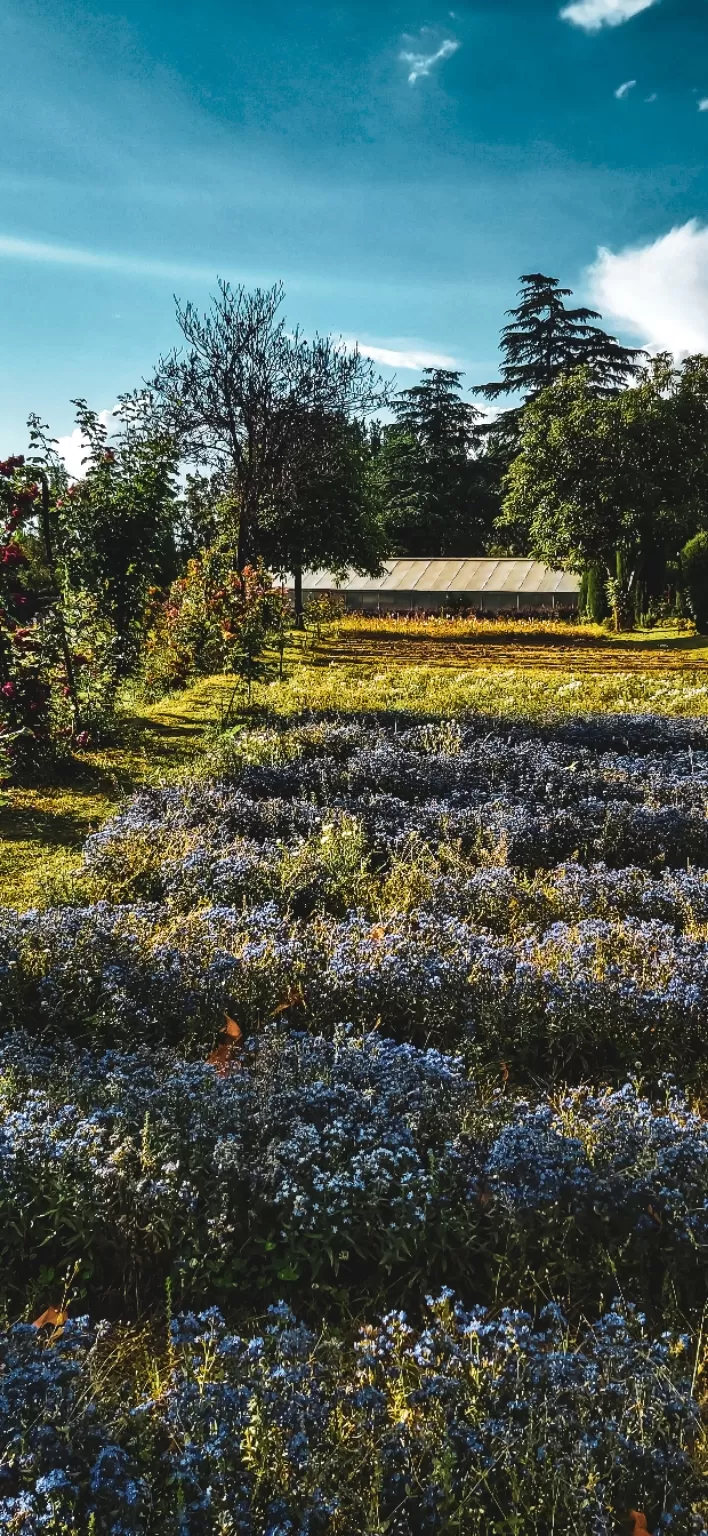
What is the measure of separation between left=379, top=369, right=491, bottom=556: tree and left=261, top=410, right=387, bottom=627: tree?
17.0 meters

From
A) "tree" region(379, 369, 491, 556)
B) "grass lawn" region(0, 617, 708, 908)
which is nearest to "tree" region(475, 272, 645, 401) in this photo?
"tree" region(379, 369, 491, 556)

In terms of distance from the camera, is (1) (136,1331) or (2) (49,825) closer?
(1) (136,1331)

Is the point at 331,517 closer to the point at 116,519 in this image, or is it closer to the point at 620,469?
the point at 620,469

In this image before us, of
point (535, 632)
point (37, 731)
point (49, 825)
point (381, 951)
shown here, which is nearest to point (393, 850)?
point (381, 951)

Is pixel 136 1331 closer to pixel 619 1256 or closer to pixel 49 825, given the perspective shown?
pixel 619 1256

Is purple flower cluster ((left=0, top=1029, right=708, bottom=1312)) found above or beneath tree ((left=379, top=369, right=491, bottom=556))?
beneath

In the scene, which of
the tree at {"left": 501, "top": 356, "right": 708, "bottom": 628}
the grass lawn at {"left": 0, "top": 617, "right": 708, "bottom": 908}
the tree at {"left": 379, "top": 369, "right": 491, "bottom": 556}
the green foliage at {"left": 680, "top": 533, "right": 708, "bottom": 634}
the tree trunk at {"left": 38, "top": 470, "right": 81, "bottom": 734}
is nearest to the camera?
the grass lawn at {"left": 0, "top": 617, "right": 708, "bottom": 908}

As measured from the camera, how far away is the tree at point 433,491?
4238 centimetres

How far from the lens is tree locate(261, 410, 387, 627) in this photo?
22.4 meters

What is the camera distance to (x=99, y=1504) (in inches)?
65.7

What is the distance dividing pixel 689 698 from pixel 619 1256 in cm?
908

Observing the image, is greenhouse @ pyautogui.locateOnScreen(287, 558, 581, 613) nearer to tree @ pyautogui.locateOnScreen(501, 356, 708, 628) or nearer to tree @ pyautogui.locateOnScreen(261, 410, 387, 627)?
tree @ pyautogui.locateOnScreen(501, 356, 708, 628)

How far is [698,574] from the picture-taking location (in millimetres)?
21172

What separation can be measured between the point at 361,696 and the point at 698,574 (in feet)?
42.7
